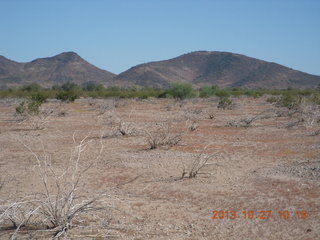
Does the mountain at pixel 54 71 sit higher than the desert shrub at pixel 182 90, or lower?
higher

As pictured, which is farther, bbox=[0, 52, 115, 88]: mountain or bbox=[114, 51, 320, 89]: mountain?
bbox=[0, 52, 115, 88]: mountain

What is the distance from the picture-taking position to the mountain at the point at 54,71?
122 meters

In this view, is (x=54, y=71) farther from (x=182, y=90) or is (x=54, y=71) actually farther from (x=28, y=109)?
(x=28, y=109)

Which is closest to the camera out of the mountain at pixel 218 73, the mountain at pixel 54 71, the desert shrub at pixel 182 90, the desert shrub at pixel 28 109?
the desert shrub at pixel 28 109

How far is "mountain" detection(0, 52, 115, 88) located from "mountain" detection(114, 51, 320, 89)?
Answer: 12.8 meters

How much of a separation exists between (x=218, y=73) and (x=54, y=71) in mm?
59703

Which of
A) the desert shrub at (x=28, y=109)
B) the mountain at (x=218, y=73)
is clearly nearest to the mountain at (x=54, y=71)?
the mountain at (x=218, y=73)
